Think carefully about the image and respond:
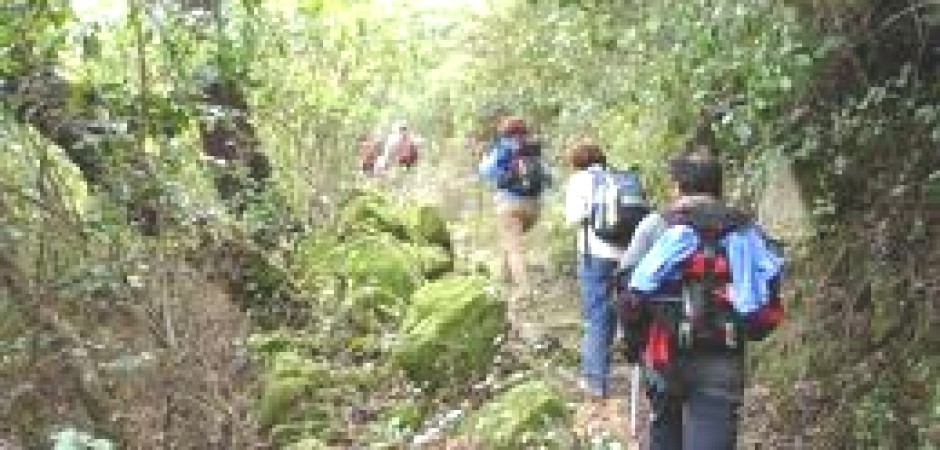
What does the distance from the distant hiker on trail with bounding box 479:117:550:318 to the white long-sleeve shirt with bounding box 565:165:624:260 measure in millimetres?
2813

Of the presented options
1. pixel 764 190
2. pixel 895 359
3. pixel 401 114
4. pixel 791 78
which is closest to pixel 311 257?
pixel 764 190

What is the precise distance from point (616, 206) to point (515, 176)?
11.2 ft

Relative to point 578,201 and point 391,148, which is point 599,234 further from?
point 391,148

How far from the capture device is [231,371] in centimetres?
966

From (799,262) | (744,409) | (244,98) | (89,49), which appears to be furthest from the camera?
(244,98)

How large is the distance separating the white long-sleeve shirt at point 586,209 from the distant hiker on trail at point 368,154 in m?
8.45

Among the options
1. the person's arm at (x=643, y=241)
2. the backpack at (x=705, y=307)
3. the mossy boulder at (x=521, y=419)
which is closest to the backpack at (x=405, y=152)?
the mossy boulder at (x=521, y=419)

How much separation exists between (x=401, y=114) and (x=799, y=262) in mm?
15459

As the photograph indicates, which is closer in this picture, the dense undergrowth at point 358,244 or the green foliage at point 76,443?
the green foliage at point 76,443

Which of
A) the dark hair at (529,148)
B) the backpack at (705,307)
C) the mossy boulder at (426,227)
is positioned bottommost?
the mossy boulder at (426,227)

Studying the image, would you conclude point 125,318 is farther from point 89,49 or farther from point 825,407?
point 825,407

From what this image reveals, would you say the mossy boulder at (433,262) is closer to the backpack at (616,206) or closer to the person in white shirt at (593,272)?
the person in white shirt at (593,272)

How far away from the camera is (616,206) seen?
867 cm

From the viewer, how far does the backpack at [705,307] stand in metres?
6.01
